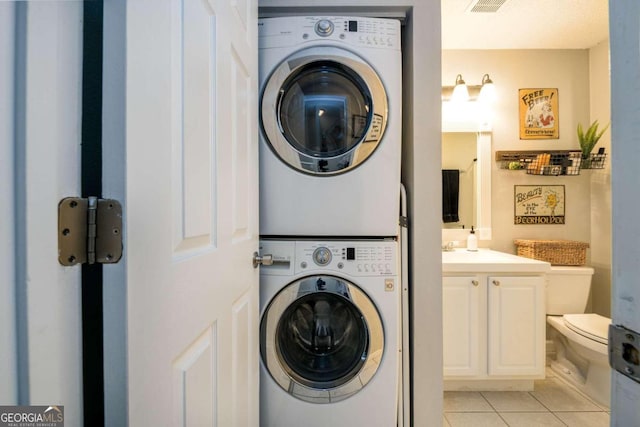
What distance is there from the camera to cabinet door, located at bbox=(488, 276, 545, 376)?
1881 mm

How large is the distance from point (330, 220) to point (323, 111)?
18.3 inches

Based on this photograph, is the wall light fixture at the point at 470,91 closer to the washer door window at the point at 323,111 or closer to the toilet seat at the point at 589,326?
the washer door window at the point at 323,111

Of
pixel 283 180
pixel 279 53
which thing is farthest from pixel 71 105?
pixel 279 53

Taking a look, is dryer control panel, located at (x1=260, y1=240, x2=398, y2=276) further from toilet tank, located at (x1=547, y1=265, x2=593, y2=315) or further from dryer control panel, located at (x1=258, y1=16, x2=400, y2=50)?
toilet tank, located at (x1=547, y1=265, x2=593, y2=315)

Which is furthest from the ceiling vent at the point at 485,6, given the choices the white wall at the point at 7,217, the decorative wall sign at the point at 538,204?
the white wall at the point at 7,217

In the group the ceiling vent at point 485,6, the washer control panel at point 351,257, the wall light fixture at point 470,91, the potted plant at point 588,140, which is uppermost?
the ceiling vent at point 485,6

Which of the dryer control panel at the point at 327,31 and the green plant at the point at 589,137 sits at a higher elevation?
the dryer control panel at the point at 327,31

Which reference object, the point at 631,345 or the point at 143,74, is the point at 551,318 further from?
the point at 143,74

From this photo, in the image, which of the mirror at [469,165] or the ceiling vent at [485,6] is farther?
the mirror at [469,165]

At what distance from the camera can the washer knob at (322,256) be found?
4.18 feet

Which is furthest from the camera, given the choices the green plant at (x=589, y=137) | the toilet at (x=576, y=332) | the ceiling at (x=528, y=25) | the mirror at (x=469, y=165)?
the mirror at (x=469, y=165)

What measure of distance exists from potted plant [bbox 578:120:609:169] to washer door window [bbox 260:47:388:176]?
1.97m

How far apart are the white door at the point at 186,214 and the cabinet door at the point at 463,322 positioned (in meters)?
1.36

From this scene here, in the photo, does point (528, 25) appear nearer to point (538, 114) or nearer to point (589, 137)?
point (538, 114)
